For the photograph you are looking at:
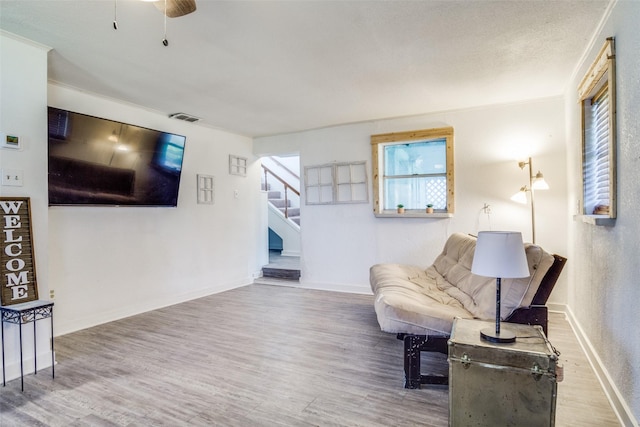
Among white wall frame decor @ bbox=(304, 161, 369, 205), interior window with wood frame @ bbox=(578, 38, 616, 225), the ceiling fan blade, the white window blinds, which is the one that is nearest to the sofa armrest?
interior window with wood frame @ bbox=(578, 38, 616, 225)

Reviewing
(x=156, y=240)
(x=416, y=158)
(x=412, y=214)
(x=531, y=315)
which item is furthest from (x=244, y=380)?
(x=416, y=158)

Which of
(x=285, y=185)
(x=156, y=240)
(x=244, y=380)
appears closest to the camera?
(x=244, y=380)

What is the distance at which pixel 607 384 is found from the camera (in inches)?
86.7

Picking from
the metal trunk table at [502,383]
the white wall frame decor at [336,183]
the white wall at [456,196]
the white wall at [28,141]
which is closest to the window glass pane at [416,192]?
the white wall at [456,196]

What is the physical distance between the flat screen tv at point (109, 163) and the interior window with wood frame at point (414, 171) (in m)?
2.69

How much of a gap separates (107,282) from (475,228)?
438 cm

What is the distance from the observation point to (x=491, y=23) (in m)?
2.41

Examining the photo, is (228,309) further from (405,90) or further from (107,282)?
(405,90)

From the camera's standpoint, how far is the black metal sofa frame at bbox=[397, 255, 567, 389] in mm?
2299

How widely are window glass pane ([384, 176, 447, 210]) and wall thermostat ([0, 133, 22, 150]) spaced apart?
403 cm

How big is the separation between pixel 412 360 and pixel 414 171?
306 centimetres

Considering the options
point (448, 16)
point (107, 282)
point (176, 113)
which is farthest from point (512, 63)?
point (107, 282)

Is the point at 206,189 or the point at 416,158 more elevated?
the point at 416,158

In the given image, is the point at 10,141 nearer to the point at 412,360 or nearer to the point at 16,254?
the point at 16,254
